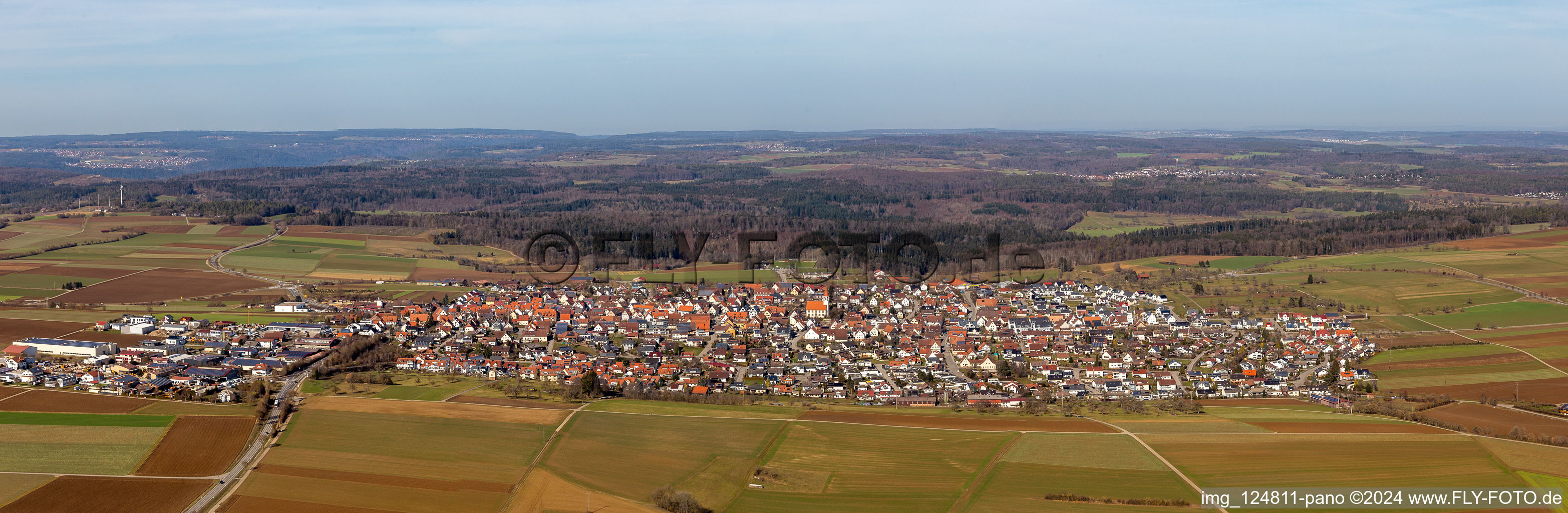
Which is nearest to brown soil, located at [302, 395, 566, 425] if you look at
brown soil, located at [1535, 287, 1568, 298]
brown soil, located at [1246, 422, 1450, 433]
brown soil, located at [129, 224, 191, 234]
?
brown soil, located at [1246, 422, 1450, 433]

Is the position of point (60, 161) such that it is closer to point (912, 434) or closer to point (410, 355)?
point (410, 355)

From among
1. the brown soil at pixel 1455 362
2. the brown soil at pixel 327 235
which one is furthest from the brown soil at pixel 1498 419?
the brown soil at pixel 327 235

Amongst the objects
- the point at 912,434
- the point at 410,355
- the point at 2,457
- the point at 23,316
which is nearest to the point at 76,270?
the point at 23,316

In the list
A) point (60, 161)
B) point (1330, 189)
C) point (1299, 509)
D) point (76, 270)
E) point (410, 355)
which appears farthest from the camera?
point (60, 161)

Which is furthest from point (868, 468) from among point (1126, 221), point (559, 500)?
point (1126, 221)

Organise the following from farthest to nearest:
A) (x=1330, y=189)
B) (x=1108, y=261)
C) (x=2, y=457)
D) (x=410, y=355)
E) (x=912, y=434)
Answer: (x=1330, y=189), (x=1108, y=261), (x=410, y=355), (x=912, y=434), (x=2, y=457)

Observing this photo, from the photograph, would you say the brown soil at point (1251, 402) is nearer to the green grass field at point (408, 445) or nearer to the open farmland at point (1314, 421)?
the open farmland at point (1314, 421)
